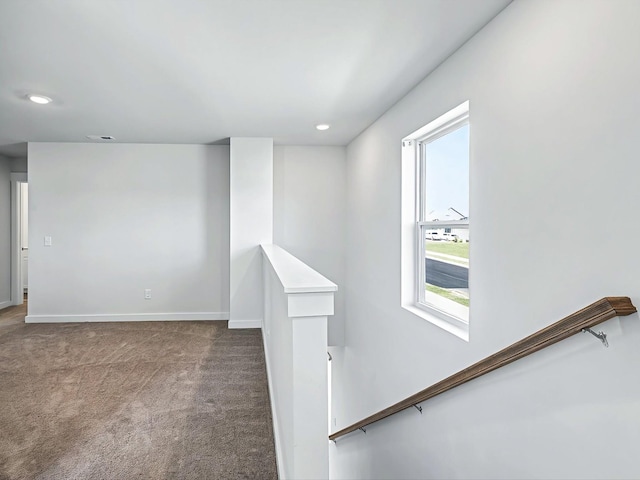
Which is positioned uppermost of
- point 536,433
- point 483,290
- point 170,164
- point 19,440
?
point 170,164

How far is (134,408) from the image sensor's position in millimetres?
2482

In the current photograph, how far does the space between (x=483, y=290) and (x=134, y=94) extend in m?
2.84

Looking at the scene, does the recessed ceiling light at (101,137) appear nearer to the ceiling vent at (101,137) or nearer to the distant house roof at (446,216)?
the ceiling vent at (101,137)

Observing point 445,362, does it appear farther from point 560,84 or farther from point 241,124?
point 241,124

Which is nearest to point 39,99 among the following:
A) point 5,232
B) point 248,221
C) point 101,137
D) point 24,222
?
point 101,137

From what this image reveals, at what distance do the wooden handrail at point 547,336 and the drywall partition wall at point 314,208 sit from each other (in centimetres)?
283

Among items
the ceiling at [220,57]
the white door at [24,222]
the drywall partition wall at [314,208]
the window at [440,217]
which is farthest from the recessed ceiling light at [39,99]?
the white door at [24,222]

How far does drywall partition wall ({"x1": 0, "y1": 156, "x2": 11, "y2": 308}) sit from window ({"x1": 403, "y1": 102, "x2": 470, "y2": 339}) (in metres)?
5.51

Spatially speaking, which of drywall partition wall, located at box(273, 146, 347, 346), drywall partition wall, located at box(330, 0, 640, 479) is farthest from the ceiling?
drywall partition wall, located at box(273, 146, 347, 346)

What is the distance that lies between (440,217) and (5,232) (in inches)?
235

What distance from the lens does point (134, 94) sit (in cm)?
300

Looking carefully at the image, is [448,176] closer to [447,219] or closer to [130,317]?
[447,219]

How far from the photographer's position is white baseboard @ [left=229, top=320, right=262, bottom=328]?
4469mm

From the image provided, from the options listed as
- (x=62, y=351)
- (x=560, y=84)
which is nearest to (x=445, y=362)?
(x=560, y=84)
